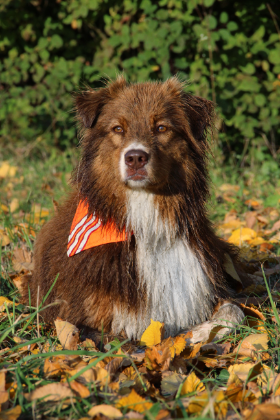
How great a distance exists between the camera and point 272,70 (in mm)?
7535

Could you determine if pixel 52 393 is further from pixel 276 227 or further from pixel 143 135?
pixel 276 227

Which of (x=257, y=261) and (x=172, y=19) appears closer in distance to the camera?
(x=257, y=261)

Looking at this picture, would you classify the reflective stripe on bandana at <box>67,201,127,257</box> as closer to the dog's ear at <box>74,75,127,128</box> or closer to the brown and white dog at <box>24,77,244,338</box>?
the brown and white dog at <box>24,77,244,338</box>

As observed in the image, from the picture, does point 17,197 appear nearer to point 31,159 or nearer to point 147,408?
point 31,159

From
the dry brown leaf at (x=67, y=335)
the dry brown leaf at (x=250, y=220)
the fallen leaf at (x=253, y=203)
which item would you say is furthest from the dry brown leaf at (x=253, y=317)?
the fallen leaf at (x=253, y=203)

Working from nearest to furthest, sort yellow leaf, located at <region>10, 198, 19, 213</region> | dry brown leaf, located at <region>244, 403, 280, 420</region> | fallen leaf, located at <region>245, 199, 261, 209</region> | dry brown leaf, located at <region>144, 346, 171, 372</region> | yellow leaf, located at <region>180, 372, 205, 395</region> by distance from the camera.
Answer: dry brown leaf, located at <region>244, 403, 280, 420</region>, yellow leaf, located at <region>180, 372, 205, 395</region>, dry brown leaf, located at <region>144, 346, 171, 372</region>, yellow leaf, located at <region>10, 198, 19, 213</region>, fallen leaf, located at <region>245, 199, 261, 209</region>

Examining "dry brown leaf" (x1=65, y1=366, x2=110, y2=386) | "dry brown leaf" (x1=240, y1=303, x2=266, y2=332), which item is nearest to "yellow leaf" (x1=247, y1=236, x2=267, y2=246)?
"dry brown leaf" (x1=240, y1=303, x2=266, y2=332)

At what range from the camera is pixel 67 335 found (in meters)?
2.78

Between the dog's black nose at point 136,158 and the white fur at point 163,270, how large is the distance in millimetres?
228

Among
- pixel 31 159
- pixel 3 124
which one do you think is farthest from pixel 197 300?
pixel 3 124

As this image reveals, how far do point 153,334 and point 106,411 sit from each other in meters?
0.89

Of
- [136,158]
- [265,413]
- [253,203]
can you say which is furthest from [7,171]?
[265,413]

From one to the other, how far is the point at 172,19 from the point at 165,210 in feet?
15.3

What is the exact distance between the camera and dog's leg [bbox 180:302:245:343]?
2879mm
